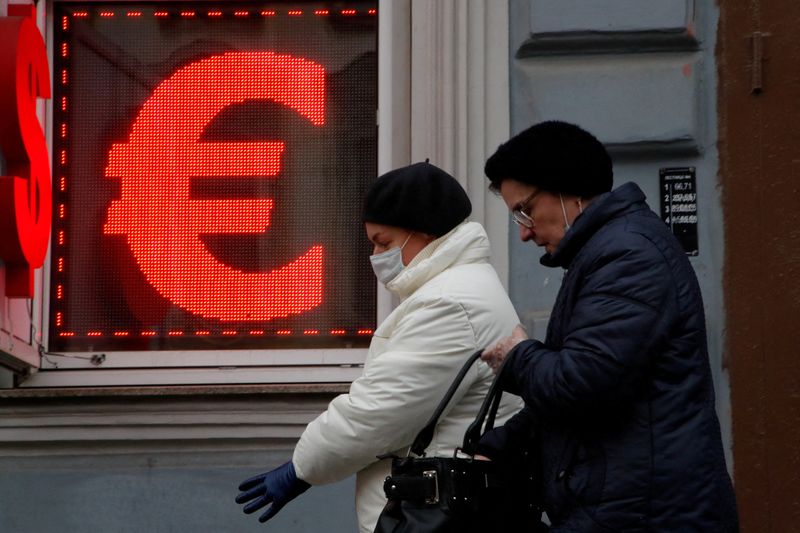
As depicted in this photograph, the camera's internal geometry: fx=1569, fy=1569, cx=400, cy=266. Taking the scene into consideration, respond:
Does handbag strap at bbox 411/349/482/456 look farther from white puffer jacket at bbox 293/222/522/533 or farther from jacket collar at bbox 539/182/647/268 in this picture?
jacket collar at bbox 539/182/647/268

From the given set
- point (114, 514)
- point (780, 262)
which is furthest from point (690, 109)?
point (114, 514)

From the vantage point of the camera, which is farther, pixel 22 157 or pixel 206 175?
pixel 206 175

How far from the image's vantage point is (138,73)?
247 inches

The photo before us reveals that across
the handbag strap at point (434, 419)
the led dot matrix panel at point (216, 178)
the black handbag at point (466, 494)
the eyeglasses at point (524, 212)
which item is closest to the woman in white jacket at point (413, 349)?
the handbag strap at point (434, 419)

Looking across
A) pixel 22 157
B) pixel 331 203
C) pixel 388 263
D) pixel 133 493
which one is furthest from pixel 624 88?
pixel 133 493

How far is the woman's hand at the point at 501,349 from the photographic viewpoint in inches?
136

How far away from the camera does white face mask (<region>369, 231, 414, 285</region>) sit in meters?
4.26

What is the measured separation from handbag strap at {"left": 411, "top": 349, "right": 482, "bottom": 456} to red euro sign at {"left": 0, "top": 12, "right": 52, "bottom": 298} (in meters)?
2.35

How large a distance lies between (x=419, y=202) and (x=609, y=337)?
107 cm

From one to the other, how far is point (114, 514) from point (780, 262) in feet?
8.59

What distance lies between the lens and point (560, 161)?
11.6ft

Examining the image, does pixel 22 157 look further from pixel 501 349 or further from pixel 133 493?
pixel 501 349

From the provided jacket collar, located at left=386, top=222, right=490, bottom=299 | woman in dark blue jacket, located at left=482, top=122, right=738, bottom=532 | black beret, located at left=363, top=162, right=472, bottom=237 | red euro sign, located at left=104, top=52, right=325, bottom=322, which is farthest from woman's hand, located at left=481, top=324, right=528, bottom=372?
red euro sign, located at left=104, top=52, right=325, bottom=322

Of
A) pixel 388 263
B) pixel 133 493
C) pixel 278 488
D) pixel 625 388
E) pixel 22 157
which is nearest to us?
pixel 625 388
